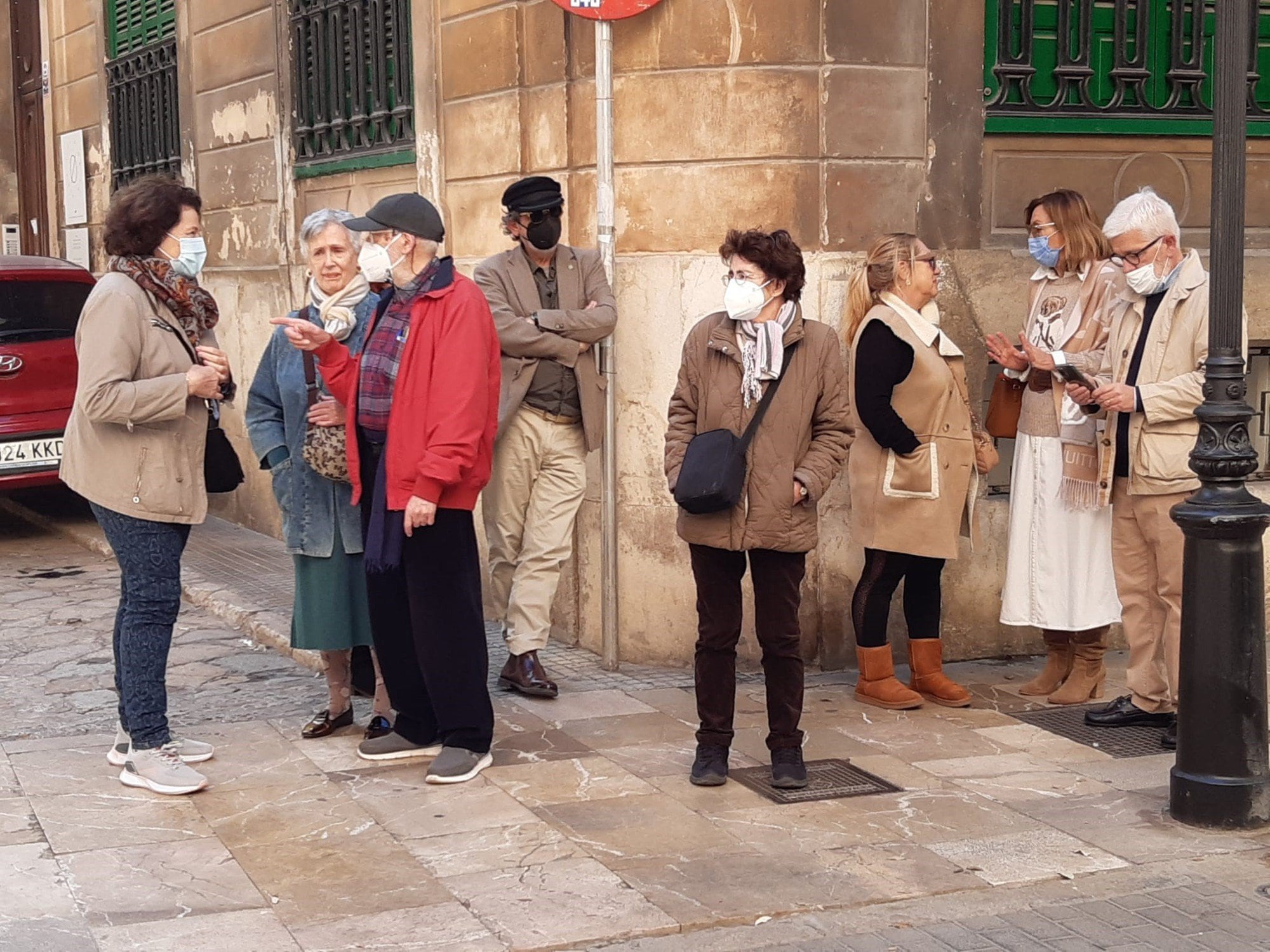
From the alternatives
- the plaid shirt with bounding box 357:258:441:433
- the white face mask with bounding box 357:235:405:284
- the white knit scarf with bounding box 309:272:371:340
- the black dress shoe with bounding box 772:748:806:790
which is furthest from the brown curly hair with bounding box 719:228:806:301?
the black dress shoe with bounding box 772:748:806:790

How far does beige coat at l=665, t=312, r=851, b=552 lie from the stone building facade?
1667 mm

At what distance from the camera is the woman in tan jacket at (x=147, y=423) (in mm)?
5805

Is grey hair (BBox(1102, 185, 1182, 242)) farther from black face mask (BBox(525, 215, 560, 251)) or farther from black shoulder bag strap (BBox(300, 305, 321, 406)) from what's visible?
black shoulder bag strap (BBox(300, 305, 321, 406))

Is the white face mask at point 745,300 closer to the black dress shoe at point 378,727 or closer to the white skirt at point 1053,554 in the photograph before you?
the white skirt at point 1053,554

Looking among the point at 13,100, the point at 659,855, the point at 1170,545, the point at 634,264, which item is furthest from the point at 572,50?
the point at 13,100

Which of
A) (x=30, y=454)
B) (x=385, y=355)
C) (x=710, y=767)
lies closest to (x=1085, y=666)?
(x=710, y=767)

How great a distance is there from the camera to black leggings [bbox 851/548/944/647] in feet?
23.5

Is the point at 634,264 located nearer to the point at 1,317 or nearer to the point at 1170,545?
the point at 1170,545

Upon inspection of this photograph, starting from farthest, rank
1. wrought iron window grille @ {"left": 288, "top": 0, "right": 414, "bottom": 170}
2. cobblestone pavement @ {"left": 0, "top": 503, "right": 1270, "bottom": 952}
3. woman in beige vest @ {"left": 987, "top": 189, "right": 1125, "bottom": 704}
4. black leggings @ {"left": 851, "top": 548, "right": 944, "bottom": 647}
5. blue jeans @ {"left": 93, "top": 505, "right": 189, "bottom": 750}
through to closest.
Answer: wrought iron window grille @ {"left": 288, "top": 0, "right": 414, "bottom": 170} → black leggings @ {"left": 851, "top": 548, "right": 944, "bottom": 647} → woman in beige vest @ {"left": 987, "top": 189, "right": 1125, "bottom": 704} → blue jeans @ {"left": 93, "top": 505, "right": 189, "bottom": 750} → cobblestone pavement @ {"left": 0, "top": 503, "right": 1270, "bottom": 952}

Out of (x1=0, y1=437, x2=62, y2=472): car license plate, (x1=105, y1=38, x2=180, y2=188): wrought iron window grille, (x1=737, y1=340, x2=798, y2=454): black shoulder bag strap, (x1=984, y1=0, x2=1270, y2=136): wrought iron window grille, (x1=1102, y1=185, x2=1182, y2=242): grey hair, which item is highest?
(x1=105, y1=38, x2=180, y2=188): wrought iron window grille

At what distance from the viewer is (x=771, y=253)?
5.82 meters

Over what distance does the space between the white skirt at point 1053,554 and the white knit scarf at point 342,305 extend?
2.76 m

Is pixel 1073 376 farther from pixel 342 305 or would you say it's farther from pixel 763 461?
pixel 342 305

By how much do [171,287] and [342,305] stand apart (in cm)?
61
